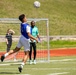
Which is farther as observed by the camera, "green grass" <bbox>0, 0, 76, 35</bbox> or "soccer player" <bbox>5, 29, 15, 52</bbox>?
"green grass" <bbox>0, 0, 76, 35</bbox>

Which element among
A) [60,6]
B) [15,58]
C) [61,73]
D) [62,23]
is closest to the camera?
[61,73]

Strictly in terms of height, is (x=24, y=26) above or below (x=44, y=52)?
above

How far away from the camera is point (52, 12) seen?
5531 cm

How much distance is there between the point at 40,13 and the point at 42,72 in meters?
40.1

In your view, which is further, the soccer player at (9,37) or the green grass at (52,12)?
the green grass at (52,12)

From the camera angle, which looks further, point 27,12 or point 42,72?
point 27,12

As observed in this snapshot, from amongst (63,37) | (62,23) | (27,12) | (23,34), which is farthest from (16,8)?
(23,34)

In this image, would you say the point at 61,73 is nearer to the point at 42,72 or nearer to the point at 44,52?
the point at 42,72

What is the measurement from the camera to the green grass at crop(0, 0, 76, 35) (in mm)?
51062

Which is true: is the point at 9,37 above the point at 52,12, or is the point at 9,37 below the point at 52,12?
below

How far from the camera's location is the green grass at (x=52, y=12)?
51.1 meters

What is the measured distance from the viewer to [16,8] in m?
54.6

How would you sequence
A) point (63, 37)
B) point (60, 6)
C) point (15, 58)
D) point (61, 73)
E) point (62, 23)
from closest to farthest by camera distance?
point (61, 73) < point (15, 58) < point (63, 37) < point (62, 23) < point (60, 6)

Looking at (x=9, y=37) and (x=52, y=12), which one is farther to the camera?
(x=52, y=12)
